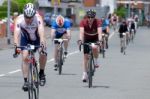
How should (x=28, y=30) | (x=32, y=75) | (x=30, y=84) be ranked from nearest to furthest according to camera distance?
(x=30, y=84), (x=32, y=75), (x=28, y=30)

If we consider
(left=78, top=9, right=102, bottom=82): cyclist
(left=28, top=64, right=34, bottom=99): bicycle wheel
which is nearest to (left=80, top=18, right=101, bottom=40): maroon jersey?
(left=78, top=9, right=102, bottom=82): cyclist

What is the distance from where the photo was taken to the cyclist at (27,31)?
13438 millimetres

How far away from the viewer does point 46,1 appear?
99062mm

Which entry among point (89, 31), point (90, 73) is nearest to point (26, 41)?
point (90, 73)

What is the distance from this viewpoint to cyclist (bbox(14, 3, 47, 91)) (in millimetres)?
13438

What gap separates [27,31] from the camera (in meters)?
14.1

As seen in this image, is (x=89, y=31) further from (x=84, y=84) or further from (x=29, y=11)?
(x=29, y=11)

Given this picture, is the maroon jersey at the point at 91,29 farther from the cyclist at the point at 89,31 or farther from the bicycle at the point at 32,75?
the bicycle at the point at 32,75

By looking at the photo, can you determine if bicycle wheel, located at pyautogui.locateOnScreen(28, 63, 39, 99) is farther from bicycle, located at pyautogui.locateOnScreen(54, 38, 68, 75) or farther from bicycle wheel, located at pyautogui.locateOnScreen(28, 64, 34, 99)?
bicycle, located at pyautogui.locateOnScreen(54, 38, 68, 75)

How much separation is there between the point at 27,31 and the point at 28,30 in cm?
5

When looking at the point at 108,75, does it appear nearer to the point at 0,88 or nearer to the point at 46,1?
the point at 0,88

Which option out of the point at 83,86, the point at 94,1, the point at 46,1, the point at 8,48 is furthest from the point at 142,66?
the point at 94,1

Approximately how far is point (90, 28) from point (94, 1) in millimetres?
116725

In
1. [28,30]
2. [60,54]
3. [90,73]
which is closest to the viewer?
[28,30]
